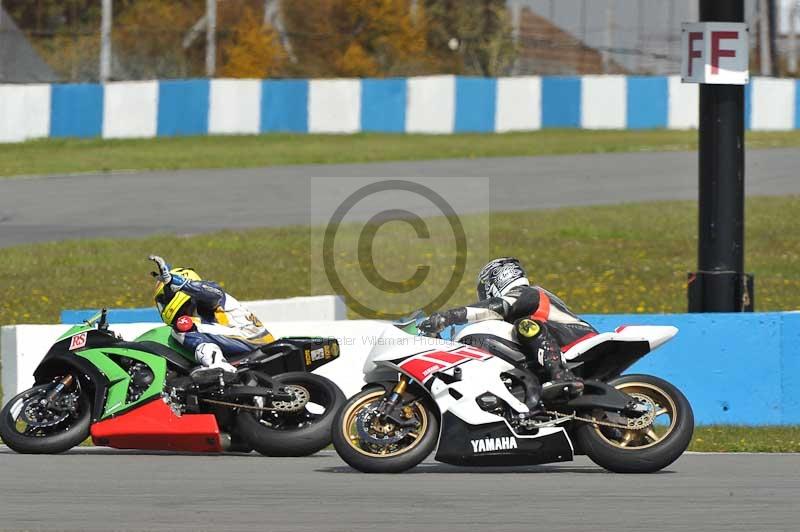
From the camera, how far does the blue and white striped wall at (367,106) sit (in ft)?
96.7

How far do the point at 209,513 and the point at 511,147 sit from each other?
24.1 m

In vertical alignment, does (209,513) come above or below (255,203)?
below

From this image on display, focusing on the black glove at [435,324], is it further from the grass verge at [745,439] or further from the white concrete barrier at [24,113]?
the white concrete barrier at [24,113]

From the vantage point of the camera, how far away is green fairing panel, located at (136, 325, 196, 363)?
942 cm

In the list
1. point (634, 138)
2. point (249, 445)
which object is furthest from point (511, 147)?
→ point (249, 445)

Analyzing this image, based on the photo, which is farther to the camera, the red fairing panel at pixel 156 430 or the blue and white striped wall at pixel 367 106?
the blue and white striped wall at pixel 367 106

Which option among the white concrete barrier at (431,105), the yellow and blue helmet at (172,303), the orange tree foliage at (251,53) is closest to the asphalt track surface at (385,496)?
the yellow and blue helmet at (172,303)

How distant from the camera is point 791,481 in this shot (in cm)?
798

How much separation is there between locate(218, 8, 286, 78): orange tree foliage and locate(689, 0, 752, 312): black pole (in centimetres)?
2447

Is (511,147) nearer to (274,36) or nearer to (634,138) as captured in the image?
(634,138)

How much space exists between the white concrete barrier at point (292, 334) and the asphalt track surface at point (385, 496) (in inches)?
71.0

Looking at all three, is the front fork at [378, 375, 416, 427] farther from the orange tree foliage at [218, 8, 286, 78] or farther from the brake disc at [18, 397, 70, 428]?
the orange tree foliage at [218, 8, 286, 78]

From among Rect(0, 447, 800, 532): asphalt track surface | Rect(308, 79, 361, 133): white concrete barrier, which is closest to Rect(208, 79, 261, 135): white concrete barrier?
Rect(308, 79, 361, 133): white concrete barrier

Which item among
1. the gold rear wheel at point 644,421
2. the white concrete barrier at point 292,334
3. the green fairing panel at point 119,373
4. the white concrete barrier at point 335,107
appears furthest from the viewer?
the white concrete barrier at point 335,107
